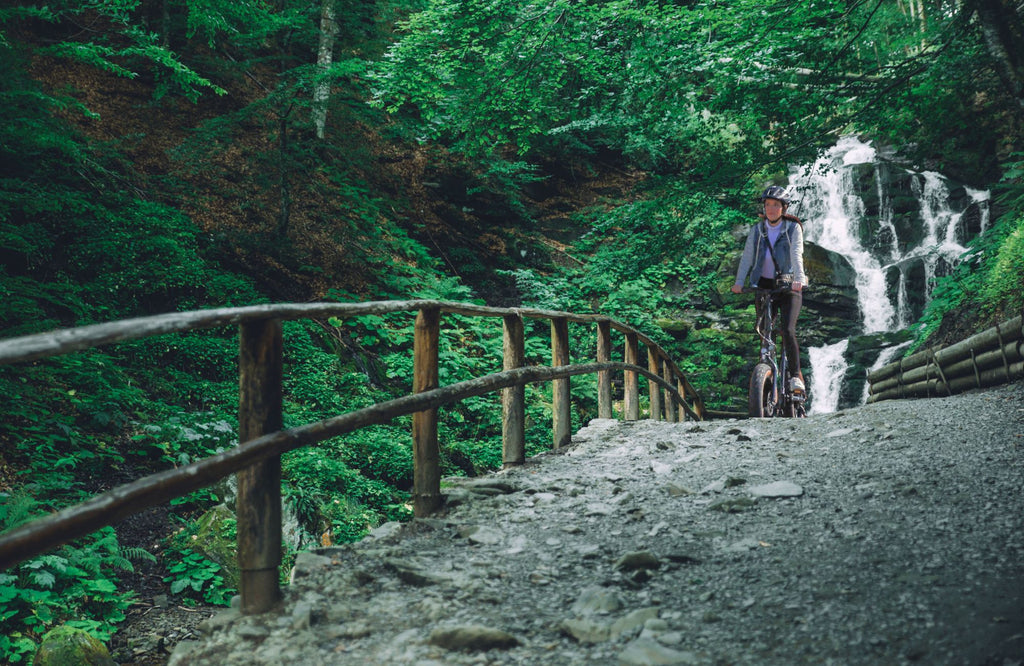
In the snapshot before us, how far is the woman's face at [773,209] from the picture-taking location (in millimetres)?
7227

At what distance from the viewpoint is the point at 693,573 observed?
10.2ft

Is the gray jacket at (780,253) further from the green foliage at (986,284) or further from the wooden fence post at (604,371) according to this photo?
the green foliage at (986,284)

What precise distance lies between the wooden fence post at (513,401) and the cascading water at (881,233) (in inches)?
564

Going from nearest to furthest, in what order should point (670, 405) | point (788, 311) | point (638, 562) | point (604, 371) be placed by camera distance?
point (638, 562) < point (788, 311) < point (604, 371) < point (670, 405)

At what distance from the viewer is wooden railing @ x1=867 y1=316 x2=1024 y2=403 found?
27.0 ft

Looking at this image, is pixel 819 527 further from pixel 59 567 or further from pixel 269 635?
pixel 59 567

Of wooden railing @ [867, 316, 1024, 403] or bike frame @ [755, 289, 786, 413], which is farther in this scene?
wooden railing @ [867, 316, 1024, 403]

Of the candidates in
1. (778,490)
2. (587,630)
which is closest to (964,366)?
(778,490)

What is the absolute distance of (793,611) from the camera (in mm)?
2566

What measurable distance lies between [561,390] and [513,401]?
1192mm

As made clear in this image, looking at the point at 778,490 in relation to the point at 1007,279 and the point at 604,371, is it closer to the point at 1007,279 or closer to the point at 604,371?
the point at 604,371

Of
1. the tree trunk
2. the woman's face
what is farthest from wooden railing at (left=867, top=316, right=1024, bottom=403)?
the tree trunk

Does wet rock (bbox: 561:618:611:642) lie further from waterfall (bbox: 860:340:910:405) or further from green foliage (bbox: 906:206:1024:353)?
waterfall (bbox: 860:340:910:405)

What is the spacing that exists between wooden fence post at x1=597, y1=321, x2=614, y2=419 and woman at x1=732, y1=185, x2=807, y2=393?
4.76ft
